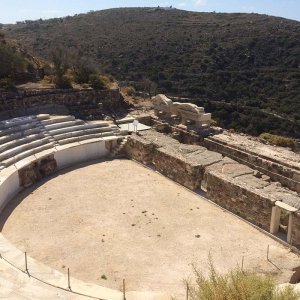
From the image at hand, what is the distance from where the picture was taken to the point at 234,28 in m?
56.1

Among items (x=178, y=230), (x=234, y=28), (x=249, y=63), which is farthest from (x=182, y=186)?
(x=234, y=28)

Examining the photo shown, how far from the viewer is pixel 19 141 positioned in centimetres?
1712

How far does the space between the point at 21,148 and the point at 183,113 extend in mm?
7872

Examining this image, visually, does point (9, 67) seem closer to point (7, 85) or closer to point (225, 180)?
point (7, 85)

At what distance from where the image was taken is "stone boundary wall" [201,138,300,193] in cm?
1484

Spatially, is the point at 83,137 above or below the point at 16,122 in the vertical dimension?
below

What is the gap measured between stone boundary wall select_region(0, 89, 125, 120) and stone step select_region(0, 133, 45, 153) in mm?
2494

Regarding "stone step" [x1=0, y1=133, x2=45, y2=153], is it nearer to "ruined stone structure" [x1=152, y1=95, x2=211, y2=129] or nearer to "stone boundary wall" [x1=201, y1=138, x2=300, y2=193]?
"ruined stone structure" [x1=152, y1=95, x2=211, y2=129]

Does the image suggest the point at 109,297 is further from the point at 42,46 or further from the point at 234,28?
the point at 234,28

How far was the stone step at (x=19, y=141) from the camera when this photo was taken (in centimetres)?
1641

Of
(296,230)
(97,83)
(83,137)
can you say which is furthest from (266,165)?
(97,83)

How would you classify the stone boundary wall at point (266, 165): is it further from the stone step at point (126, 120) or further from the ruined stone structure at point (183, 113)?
the stone step at point (126, 120)

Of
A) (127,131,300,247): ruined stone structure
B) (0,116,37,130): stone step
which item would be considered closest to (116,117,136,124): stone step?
(127,131,300,247): ruined stone structure

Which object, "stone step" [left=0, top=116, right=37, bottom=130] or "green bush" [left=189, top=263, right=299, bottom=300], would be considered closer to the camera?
"green bush" [left=189, top=263, right=299, bottom=300]
